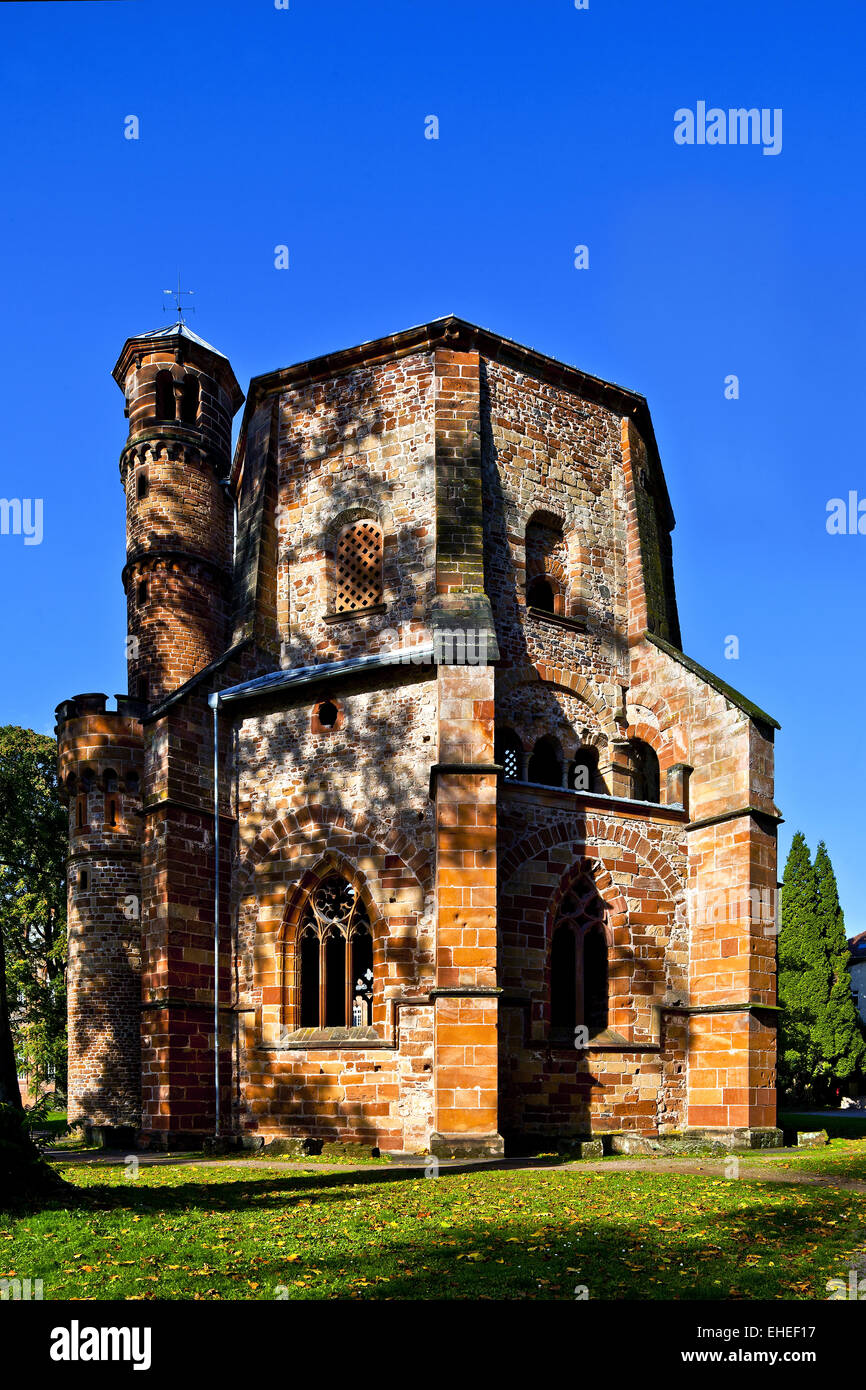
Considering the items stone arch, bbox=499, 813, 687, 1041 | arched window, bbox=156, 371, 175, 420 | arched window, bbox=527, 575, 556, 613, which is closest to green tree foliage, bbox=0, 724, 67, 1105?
arched window, bbox=156, 371, 175, 420

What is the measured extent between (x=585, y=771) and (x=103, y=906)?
9823mm

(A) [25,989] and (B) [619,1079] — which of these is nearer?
(B) [619,1079]

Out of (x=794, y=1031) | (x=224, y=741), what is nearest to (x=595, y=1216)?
(x=224, y=741)

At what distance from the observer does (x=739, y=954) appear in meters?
16.4

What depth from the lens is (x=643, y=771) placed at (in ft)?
63.7

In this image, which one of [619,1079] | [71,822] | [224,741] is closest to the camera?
[619,1079]

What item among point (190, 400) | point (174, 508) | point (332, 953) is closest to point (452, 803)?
point (332, 953)

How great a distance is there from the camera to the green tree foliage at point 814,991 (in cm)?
3691

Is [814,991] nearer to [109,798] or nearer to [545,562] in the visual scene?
[545,562]

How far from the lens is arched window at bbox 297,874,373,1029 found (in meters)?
16.3
